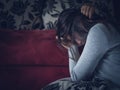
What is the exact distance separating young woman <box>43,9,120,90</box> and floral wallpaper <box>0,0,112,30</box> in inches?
27.3

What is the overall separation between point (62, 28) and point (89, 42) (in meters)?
0.25

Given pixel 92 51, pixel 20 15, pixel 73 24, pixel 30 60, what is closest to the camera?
pixel 92 51

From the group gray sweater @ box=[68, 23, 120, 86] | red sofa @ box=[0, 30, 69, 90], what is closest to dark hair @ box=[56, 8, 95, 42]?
gray sweater @ box=[68, 23, 120, 86]

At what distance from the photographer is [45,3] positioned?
214 cm

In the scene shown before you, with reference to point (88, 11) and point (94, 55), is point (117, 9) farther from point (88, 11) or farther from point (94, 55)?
point (94, 55)

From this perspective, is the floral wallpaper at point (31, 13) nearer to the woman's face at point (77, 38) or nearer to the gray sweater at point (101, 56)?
the woman's face at point (77, 38)

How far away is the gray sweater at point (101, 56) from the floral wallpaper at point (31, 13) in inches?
32.8

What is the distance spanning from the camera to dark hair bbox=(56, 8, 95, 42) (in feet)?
4.41

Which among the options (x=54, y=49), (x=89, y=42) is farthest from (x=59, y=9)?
(x=89, y=42)

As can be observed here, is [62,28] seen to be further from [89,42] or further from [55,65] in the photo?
[55,65]

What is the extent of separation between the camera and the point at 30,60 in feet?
5.65

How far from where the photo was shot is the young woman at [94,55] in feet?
3.94

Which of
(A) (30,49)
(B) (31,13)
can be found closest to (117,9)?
(B) (31,13)

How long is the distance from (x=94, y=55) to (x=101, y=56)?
0.11 ft
